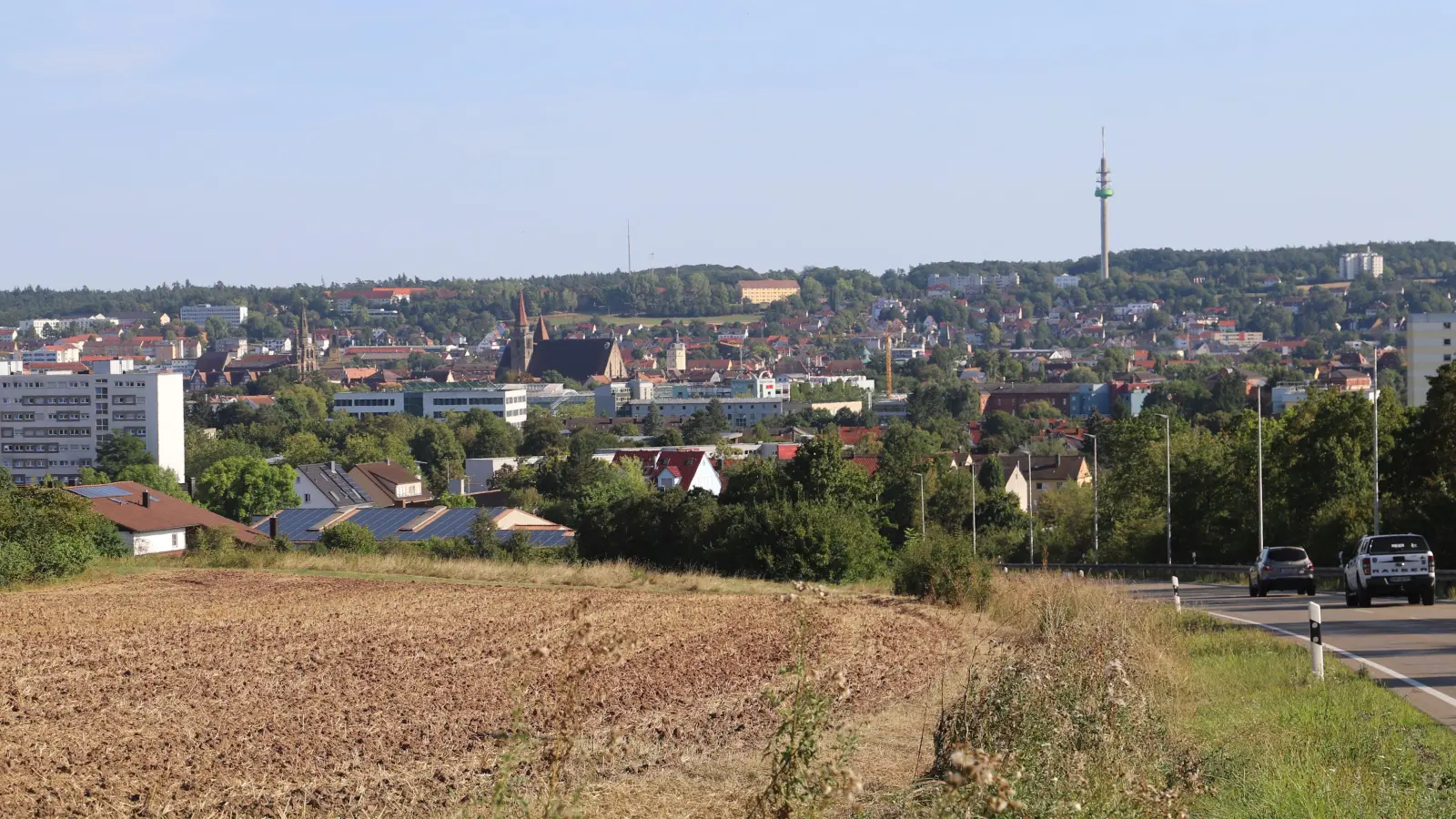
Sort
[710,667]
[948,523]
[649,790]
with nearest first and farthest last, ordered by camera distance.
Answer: [649,790] → [710,667] → [948,523]

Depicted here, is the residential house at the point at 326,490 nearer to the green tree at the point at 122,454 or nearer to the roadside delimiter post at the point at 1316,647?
the green tree at the point at 122,454

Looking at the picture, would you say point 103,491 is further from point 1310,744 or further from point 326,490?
point 1310,744

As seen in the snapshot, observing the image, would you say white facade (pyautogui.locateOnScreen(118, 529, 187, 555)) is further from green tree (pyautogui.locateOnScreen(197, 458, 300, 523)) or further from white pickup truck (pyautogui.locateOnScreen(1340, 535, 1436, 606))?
green tree (pyautogui.locateOnScreen(197, 458, 300, 523))

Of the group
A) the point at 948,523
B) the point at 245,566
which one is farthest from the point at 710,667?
the point at 948,523

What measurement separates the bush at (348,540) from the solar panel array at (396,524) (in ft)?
30.5

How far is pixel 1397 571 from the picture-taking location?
93.2 ft

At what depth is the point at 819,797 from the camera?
Result: 6891 millimetres

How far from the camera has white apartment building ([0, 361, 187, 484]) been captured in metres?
143

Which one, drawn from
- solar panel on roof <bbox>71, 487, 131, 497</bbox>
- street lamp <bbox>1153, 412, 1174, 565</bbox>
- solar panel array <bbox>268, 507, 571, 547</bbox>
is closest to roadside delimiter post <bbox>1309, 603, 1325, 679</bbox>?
street lamp <bbox>1153, 412, 1174, 565</bbox>

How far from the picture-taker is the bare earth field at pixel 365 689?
12.1 m

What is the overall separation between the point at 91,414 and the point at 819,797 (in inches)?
6075

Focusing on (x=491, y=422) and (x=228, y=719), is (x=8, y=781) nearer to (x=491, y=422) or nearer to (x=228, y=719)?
(x=228, y=719)

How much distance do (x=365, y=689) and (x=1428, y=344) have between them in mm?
148527

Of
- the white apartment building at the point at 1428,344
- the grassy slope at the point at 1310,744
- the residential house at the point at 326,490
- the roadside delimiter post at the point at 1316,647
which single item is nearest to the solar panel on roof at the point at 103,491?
the residential house at the point at 326,490
